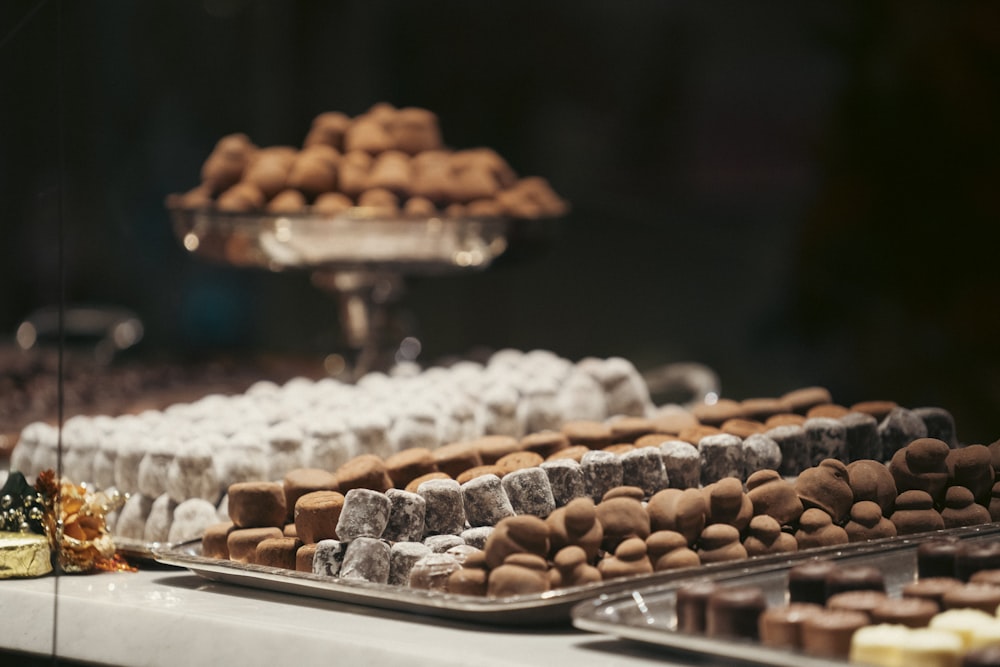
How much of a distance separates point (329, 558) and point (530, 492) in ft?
0.61

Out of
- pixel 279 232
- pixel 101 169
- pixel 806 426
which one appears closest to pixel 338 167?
pixel 279 232

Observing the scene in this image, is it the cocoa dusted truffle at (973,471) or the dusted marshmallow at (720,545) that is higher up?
the cocoa dusted truffle at (973,471)

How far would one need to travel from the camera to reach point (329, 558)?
1151 mm

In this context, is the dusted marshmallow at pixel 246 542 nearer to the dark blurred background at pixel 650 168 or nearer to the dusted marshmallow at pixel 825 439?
the dusted marshmallow at pixel 825 439

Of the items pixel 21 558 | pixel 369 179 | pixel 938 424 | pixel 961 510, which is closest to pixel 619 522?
pixel 961 510

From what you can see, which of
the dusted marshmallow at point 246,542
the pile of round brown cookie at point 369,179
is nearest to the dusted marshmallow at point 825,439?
the dusted marshmallow at point 246,542

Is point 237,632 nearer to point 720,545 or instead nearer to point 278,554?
point 278,554

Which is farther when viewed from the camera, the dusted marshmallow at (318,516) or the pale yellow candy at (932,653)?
the dusted marshmallow at (318,516)

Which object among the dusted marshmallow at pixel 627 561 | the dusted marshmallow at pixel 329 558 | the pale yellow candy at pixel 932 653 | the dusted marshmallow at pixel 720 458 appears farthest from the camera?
the dusted marshmallow at pixel 720 458

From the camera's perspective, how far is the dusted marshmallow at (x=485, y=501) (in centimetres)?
117

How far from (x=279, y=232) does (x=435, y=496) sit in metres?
0.97

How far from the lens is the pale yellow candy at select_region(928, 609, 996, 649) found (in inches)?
33.3

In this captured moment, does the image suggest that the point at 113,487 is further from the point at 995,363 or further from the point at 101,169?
the point at 995,363

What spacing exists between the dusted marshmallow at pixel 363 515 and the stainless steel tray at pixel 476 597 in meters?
0.05
